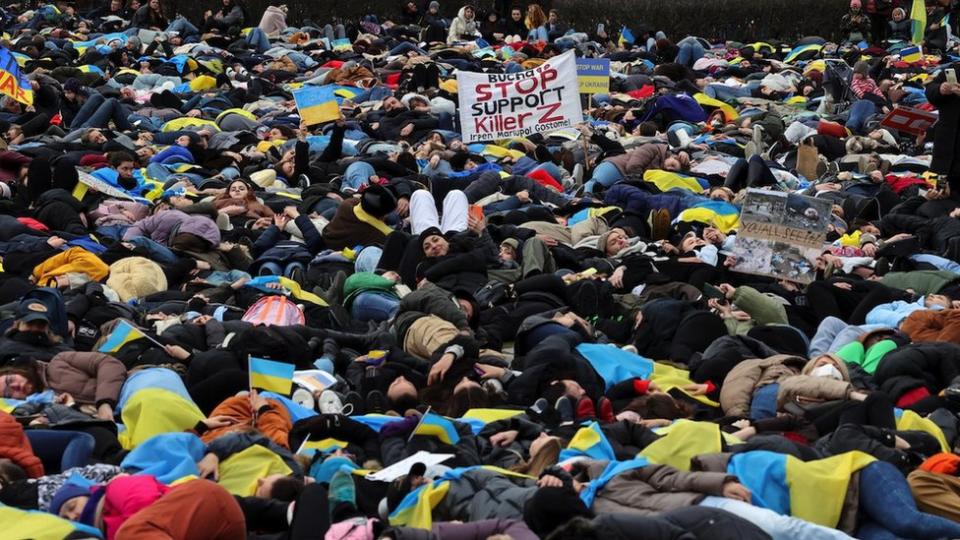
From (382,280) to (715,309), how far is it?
2755 mm

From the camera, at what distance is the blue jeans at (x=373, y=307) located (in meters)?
13.9

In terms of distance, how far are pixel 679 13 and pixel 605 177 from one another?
1528cm

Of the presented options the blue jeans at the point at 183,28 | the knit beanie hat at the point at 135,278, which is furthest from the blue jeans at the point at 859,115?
the blue jeans at the point at 183,28

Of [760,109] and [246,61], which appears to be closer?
[760,109]

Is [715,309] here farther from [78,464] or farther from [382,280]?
[78,464]

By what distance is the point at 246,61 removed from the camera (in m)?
27.0

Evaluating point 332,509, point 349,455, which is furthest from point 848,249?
point 332,509

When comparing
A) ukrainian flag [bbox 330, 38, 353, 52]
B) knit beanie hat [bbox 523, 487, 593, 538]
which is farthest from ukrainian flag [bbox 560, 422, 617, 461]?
ukrainian flag [bbox 330, 38, 353, 52]

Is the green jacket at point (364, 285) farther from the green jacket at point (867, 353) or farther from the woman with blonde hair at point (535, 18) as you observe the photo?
the woman with blonde hair at point (535, 18)

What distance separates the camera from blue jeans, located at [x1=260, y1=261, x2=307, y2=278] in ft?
49.9

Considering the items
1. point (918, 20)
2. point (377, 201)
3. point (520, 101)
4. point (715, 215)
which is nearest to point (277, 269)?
point (377, 201)

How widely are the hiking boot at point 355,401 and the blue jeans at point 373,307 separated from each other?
7.14ft

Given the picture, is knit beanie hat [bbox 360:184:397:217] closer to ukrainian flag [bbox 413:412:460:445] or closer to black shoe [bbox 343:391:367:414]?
black shoe [bbox 343:391:367:414]

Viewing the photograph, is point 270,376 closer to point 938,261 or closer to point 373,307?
point 373,307
